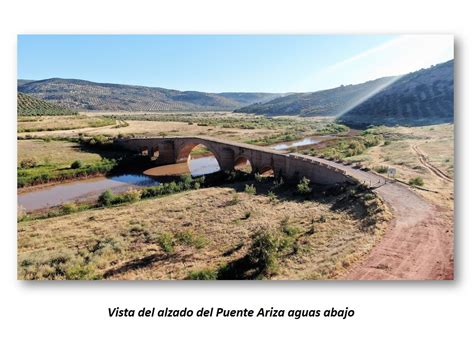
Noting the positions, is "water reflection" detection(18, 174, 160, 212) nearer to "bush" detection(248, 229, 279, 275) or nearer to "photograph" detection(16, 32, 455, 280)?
"photograph" detection(16, 32, 455, 280)

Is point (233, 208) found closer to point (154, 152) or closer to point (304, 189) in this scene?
point (304, 189)

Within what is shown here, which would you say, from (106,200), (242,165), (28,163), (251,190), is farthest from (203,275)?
(242,165)

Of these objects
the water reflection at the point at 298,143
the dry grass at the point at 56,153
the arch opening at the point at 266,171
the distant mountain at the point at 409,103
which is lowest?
the arch opening at the point at 266,171

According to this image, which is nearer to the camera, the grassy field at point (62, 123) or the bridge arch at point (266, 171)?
the bridge arch at point (266, 171)

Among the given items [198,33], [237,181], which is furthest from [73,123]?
[198,33]

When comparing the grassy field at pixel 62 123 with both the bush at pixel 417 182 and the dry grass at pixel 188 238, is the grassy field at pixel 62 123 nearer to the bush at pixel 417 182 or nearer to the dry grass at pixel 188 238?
the dry grass at pixel 188 238

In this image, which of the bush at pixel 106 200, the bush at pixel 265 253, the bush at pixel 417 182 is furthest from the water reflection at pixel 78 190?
the bush at pixel 417 182

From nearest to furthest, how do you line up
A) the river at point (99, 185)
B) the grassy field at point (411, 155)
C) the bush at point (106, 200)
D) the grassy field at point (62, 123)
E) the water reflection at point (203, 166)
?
the grassy field at point (411, 155), the bush at point (106, 200), the river at point (99, 185), the water reflection at point (203, 166), the grassy field at point (62, 123)
